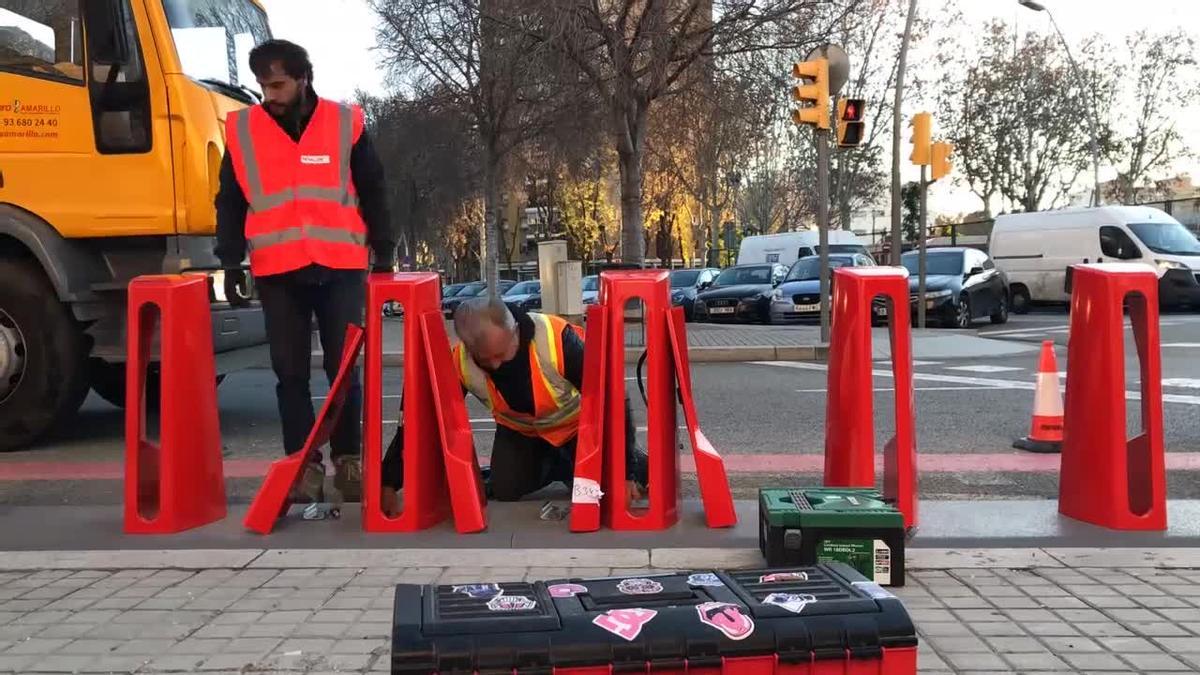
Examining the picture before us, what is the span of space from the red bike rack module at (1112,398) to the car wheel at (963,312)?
1393 centimetres

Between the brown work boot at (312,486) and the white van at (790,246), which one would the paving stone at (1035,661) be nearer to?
the brown work boot at (312,486)

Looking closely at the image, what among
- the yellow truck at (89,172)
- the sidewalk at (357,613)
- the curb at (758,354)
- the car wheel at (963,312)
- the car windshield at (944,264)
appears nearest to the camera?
the sidewalk at (357,613)

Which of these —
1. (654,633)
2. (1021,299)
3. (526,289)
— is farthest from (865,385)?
(526,289)

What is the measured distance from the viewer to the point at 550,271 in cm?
1583

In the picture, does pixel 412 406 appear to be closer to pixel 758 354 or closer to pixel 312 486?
pixel 312 486

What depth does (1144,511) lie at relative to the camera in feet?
13.4

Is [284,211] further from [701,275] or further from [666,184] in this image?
[666,184]

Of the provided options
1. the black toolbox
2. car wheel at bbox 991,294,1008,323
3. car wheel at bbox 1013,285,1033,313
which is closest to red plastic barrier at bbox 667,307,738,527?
the black toolbox

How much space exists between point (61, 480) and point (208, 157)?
2.09 meters

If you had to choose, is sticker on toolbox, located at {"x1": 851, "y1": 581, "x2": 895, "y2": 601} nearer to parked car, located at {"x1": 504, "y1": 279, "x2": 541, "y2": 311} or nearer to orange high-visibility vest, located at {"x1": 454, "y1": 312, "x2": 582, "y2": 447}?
orange high-visibility vest, located at {"x1": 454, "y1": 312, "x2": 582, "y2": 447}

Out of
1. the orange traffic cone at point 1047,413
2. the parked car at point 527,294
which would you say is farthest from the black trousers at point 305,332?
the parked car at point 527,294

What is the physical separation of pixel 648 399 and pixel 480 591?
5.91 feet

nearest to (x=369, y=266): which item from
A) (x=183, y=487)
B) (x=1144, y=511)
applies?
(x=183, y=487)

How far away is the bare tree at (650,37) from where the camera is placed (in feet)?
50.6
